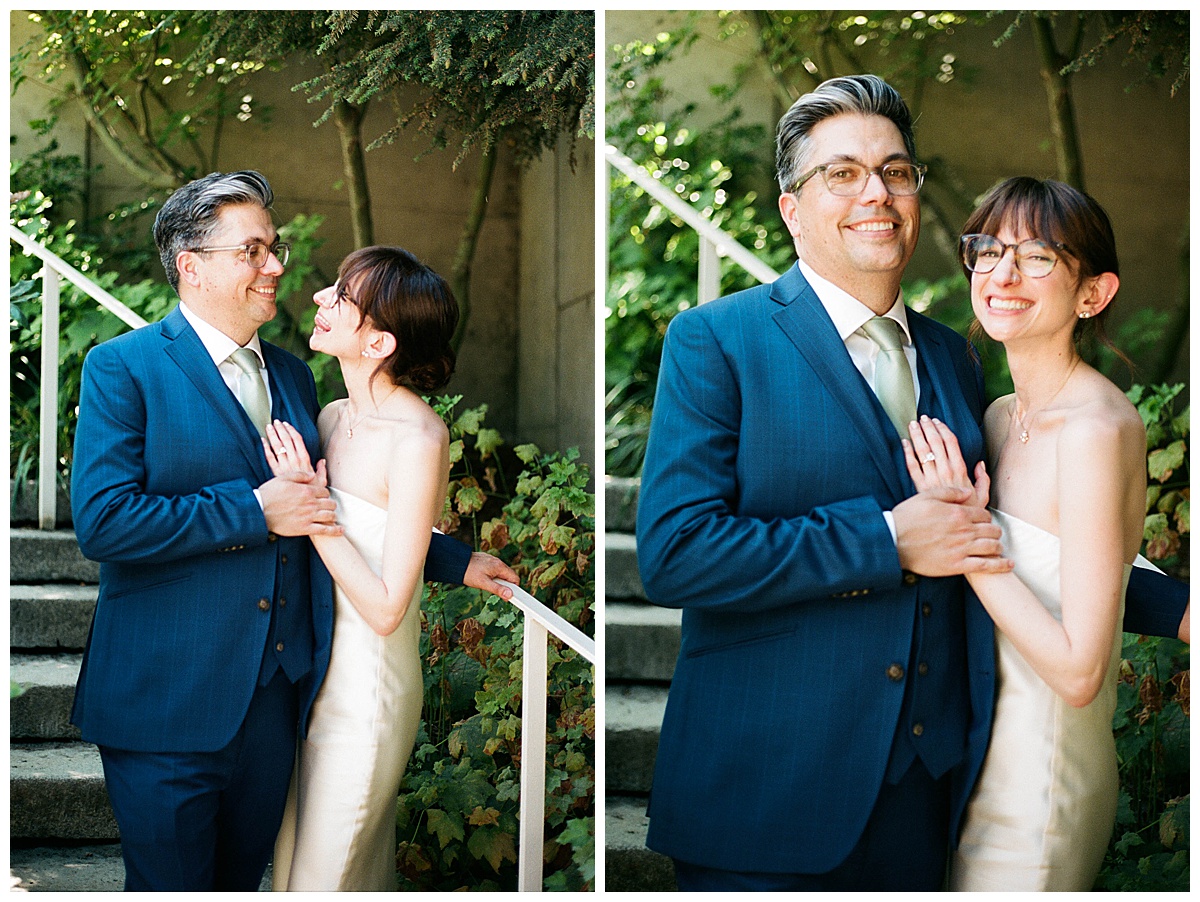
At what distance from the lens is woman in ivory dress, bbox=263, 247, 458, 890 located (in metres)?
2.41

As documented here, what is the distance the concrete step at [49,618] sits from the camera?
3.11 meters

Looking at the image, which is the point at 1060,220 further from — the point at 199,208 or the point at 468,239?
the point at 199,208

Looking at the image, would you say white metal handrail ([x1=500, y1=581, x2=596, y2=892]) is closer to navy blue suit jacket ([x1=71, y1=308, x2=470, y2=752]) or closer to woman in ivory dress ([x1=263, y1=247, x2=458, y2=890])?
woman in ivory dress ([x1=263, y1=247, x2=458, y2=890])

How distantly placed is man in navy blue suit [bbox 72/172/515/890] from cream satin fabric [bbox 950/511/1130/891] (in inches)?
54.3

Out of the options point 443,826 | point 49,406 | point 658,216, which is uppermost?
point 658,216

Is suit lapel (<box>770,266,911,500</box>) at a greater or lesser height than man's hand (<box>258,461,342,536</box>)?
greater

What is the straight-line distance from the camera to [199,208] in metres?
2.42

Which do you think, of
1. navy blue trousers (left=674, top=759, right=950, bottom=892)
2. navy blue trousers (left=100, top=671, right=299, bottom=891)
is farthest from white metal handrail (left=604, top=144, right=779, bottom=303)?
navy blue trousers (left=100, top=671, right=299, bottom=891)

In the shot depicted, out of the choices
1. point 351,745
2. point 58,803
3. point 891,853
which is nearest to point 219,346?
point 351,745

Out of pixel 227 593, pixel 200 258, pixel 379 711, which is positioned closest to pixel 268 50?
pixel 200 258

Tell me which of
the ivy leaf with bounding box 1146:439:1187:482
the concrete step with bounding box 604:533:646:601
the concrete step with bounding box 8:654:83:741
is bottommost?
the concrete step with bounding box 8:654:83:741

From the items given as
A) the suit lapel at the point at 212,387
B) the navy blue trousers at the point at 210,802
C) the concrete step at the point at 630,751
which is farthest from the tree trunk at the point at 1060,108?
the navy blue trousers at the point at 210,802

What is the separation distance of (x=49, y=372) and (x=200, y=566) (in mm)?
1373

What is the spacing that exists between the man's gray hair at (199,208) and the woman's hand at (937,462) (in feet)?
4.82
